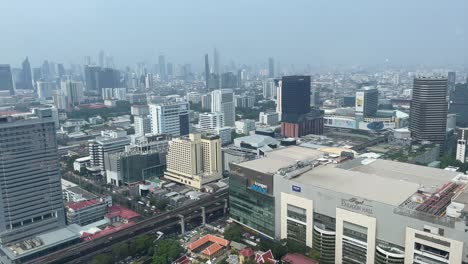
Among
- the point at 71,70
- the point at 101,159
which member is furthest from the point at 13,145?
the point at 71,70

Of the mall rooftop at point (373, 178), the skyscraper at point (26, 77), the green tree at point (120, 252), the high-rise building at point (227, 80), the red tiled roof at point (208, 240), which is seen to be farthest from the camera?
the high-rise building at point (227, 80)

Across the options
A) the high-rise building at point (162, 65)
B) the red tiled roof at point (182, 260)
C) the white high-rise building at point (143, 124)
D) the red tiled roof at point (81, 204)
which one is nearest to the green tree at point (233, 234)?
the red tiled roof at point (182, 260)

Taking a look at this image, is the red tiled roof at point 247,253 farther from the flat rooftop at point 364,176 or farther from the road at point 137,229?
the road at point 137,229

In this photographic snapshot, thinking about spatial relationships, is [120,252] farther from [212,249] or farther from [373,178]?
[373,178]

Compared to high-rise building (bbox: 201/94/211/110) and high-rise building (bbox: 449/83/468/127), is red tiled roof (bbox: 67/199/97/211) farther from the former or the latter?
high-rise building (bbox: 449/83/468/127)

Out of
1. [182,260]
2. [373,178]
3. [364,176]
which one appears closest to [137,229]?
[182,260]

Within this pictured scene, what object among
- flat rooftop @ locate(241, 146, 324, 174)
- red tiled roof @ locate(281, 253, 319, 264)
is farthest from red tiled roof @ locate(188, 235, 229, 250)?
flat rooftop @ locate(241, 146, 324, 174)

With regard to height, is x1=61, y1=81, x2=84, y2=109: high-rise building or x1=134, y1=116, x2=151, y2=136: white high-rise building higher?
x1=61, y1=81, x2=84, y2=109: high-rise building
